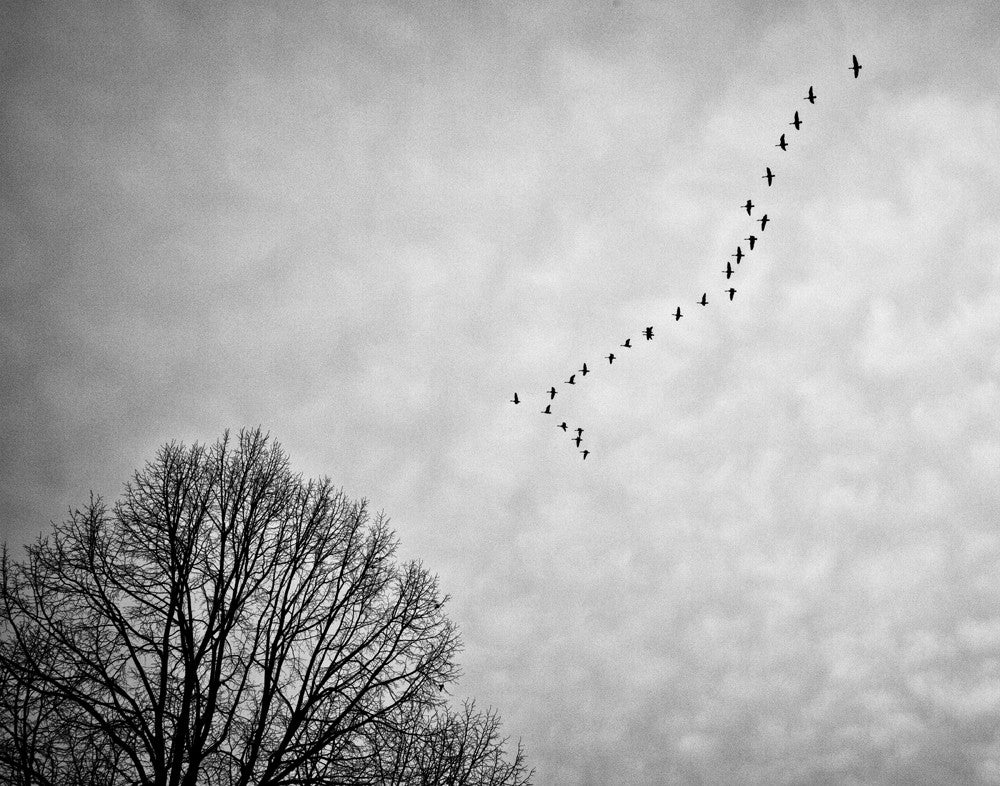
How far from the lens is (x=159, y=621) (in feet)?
42.3

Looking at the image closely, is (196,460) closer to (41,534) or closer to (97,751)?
(41,534)

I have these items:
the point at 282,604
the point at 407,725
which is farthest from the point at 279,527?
the point at 407,725

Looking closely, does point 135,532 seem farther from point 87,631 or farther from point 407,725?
point 407,725

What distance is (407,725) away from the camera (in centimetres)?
1386

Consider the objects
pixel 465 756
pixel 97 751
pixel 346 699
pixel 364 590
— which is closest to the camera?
pixel 97 751

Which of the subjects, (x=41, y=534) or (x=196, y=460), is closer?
(x=41, y=534)

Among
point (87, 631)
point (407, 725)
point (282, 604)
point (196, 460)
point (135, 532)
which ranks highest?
point (196, 460)

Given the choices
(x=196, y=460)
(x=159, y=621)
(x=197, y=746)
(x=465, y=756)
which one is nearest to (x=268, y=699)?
(x=197, y=746)

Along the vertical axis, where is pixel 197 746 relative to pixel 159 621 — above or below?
below

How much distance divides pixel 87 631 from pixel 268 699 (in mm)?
3529

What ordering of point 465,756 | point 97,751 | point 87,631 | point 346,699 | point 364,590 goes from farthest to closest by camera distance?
point 465,756 → point 364,590 → point 346,699 → point 87,631 → point 97,751

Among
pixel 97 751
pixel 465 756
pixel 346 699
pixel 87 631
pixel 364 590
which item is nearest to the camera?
pixel 97 751

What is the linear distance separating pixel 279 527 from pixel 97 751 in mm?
4908

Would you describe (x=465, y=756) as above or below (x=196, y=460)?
below
